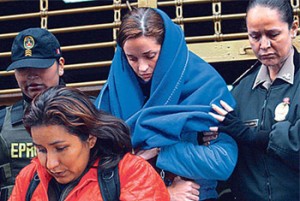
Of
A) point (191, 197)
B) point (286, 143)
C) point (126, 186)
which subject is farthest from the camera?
point (191, 197)

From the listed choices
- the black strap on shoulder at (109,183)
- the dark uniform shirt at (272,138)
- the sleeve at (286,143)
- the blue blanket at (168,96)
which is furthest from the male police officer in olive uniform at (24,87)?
the sleeve at (286,143)

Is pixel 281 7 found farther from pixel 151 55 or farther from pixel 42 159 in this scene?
pixel 42 159

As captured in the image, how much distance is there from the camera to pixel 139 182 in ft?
8.30

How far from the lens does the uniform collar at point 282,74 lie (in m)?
2.90

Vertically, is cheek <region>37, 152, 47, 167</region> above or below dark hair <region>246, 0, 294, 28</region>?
below

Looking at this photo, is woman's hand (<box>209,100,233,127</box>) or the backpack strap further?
the backpack strap

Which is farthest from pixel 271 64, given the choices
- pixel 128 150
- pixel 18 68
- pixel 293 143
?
pixel 18 68

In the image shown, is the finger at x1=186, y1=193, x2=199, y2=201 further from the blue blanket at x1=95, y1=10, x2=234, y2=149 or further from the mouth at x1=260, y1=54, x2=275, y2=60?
the mouth at x1=260, y1=54, x2=275, y2=60

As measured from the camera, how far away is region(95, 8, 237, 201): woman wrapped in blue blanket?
2.75 metres

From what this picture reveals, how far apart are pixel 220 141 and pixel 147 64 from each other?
1.79ft

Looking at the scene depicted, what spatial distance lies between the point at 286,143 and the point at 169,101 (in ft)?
2.04

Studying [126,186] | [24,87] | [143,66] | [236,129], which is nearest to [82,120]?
[126,186]

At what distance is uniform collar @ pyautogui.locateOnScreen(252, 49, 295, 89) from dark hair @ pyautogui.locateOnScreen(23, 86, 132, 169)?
797 millimetres

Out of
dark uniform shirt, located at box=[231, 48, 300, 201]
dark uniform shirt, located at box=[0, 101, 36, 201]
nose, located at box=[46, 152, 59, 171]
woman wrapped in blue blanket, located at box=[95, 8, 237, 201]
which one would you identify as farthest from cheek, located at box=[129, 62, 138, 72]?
dark uniform shirt, located at box=[0, 101, 36, 201]
